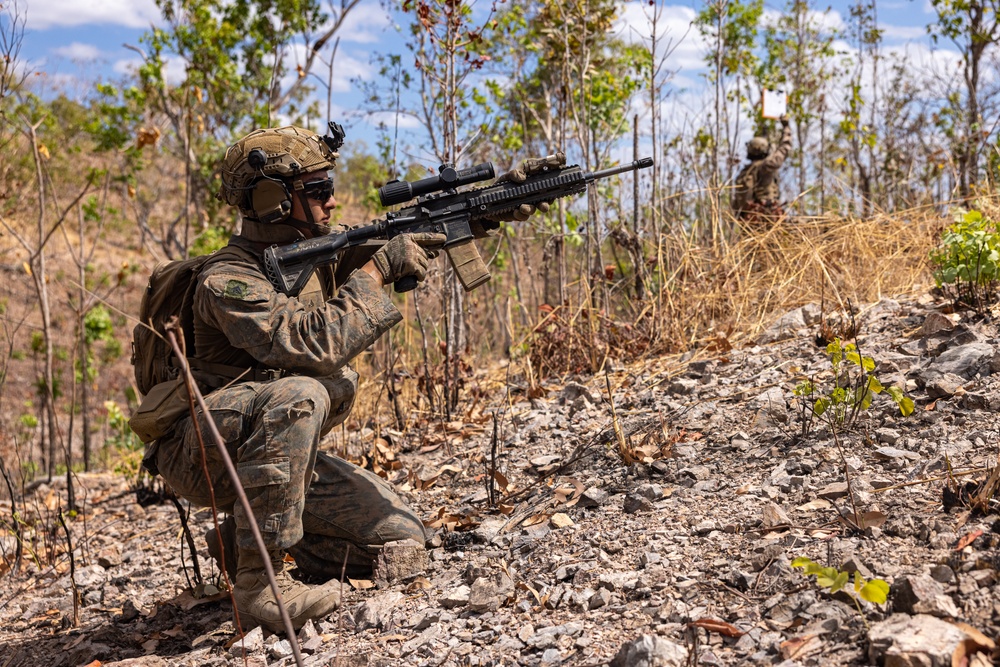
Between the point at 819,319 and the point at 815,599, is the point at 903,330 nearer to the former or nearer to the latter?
the point at 819,319

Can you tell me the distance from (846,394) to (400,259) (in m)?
1.57

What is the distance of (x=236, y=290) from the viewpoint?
2.58 meters

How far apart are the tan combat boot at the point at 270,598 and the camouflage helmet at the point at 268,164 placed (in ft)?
3.75

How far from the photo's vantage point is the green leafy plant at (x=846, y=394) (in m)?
2.69

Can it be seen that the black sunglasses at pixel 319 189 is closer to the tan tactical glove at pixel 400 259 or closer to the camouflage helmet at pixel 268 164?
the camouflage helmet at pixel 268 164

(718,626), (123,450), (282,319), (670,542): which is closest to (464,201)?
(282,319)

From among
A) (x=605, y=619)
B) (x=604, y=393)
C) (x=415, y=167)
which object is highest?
(x=415, y=167)

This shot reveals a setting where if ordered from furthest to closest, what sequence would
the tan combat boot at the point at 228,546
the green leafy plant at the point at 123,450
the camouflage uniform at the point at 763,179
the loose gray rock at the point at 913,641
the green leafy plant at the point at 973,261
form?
1. the camouflage uniform at the point at 763,179
2. the green leafy plant at the point at 123,450
3. the green leafy plant at the point at 973,261
4. the tan combat boot at the point at 228,546
5. the loose gray rock at the point at 913,641

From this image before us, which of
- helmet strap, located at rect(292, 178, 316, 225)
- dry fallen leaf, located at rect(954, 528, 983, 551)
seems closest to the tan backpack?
helmet strap, located at rect(292, 178, 316, 225)

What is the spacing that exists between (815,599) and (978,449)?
38.5 inches

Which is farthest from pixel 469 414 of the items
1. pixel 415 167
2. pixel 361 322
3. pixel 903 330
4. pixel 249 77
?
pixel 249 77

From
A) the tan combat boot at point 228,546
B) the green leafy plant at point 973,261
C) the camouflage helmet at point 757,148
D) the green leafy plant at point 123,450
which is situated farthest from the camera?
the camouflage helmet at point 757,148

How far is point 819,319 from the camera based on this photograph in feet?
13.4

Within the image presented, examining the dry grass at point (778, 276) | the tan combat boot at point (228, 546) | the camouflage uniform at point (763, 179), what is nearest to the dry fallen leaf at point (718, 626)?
the tan combat boot at point (228, 546)
